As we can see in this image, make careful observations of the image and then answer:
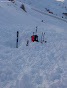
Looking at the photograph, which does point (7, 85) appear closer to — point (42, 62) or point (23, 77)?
point (23, 77)

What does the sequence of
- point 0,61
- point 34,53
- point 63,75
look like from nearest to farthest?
point 63,75, point 0,61, point 34,53

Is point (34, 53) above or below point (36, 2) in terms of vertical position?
below

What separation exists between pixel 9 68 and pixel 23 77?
97cm

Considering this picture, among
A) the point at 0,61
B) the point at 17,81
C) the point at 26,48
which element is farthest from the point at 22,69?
the point at 26,48

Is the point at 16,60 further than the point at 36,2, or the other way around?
the point at 36,2

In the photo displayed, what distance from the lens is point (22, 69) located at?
18.2ft

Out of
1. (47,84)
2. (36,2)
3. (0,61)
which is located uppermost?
(36,2)

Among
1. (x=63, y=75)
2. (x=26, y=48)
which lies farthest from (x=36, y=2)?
(x=63, y=75)

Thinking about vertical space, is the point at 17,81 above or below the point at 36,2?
below

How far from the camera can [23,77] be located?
16.0 feet

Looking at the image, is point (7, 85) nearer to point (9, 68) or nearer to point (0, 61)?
point (9, 68)

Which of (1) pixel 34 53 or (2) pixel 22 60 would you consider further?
(1) pixel 34 53

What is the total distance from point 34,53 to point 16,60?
1.61 m

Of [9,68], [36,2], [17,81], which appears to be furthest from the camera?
[36,2]
